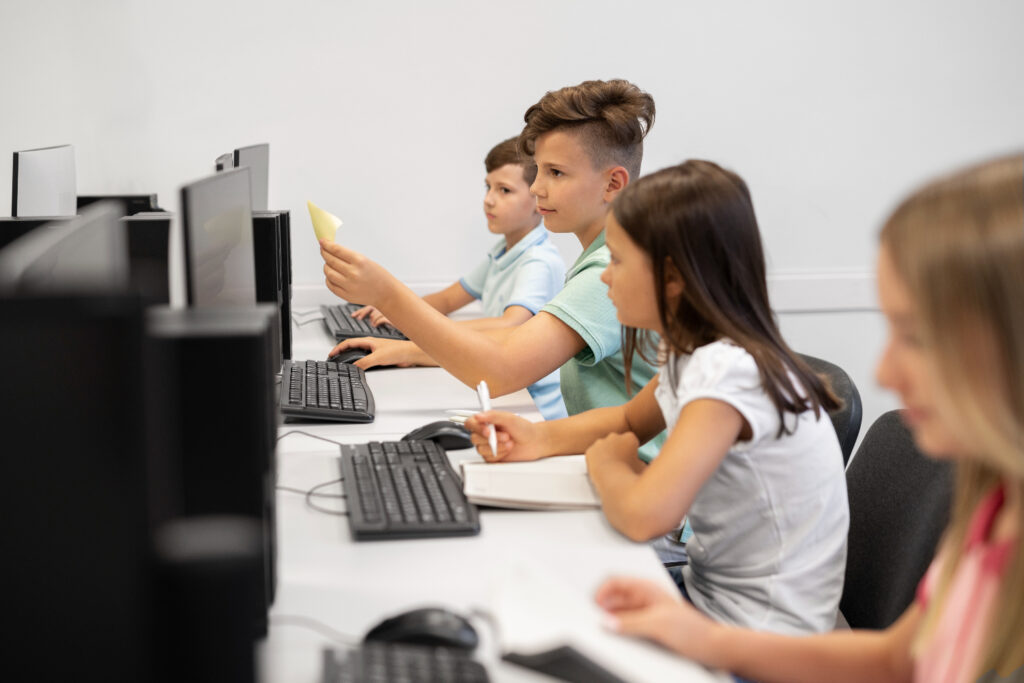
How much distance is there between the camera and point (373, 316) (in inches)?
94.5

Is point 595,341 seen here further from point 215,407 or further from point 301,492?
point 215,407

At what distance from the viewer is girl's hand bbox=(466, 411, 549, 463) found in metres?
1.33

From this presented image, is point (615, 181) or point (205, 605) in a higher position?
point (615, 181)

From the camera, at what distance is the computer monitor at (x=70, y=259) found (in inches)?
20.8

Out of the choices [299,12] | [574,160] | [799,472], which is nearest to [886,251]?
[799,472]

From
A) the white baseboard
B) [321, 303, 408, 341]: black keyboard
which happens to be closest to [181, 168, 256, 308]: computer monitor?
[321, 303, 408, 341]: black keyboard

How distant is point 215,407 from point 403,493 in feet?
1.55

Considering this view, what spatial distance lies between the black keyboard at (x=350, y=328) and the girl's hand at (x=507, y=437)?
920mm

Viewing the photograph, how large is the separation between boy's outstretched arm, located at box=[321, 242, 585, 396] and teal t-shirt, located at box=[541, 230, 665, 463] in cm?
3

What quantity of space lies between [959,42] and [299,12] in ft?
6.78

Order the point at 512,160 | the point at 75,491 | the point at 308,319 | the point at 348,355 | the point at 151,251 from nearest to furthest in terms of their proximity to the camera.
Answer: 1. the point at 75,491
2. the point at 151,251
3. the point at 348,355
4. the point at 512,160
5. the point at 308,319

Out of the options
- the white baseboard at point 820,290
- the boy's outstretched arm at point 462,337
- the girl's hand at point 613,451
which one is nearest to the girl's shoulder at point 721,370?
the girl's hand at point 613,451

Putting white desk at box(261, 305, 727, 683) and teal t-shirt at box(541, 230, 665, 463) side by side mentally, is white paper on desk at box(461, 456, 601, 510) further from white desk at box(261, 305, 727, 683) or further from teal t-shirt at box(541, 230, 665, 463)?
teal t-shirt at box(541, 230, 665, 463)

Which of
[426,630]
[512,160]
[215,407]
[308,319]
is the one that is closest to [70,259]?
[215,407]
